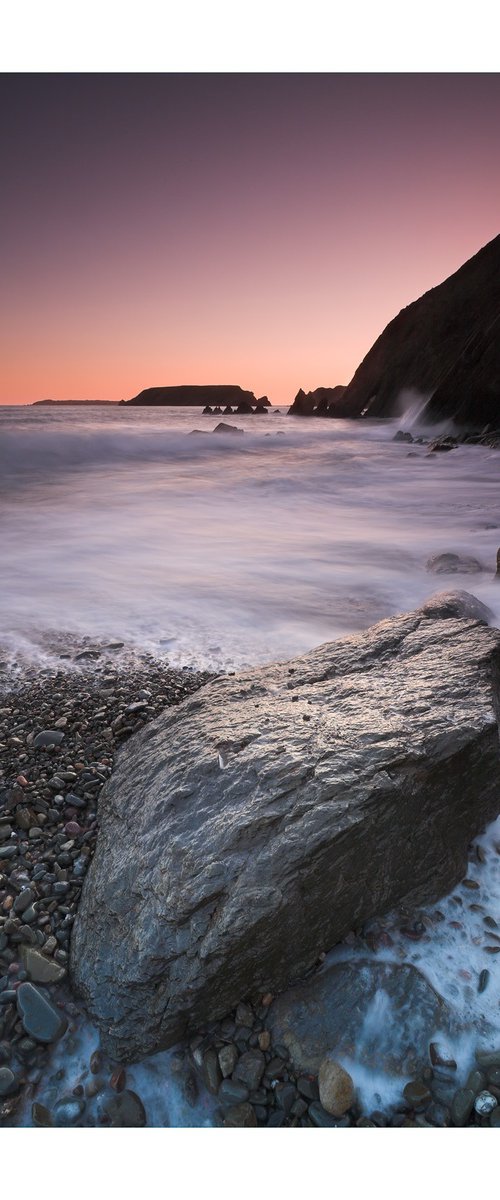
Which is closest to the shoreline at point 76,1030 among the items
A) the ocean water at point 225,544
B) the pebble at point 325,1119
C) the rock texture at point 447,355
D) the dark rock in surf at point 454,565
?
the pebble at point 325,1119

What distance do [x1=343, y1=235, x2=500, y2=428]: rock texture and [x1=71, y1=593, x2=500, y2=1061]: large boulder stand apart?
70.8ft

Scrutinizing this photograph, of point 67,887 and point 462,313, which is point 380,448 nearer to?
point 462,313

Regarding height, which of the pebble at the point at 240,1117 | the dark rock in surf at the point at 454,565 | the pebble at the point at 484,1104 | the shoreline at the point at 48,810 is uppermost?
the dark rock in surf at the point at 454,565

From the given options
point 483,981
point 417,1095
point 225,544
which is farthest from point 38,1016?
point 225,544

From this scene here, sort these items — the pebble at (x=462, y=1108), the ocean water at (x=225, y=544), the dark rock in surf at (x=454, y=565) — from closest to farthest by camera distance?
the pebble at (x=462, y=1108), the ocean water at (x=225, y=544), the dark rock in surf at (x=454, y=565)

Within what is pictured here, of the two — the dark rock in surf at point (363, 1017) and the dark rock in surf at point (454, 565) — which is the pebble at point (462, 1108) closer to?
the dark rock in surf at point (363, 1017)

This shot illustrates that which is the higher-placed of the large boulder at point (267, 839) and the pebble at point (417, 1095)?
the large boulder at point (267, 839)

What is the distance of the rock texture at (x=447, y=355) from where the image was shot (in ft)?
74.9

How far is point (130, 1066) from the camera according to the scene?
1873 mm

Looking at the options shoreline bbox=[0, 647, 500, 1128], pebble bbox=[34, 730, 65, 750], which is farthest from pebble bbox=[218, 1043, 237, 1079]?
pebble bbox=[34, 730, 65, 750]

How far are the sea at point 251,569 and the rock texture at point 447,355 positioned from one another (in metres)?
6.23

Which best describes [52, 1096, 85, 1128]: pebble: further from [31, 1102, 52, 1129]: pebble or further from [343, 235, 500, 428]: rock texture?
[343, 235, 500, 428]: rock texture

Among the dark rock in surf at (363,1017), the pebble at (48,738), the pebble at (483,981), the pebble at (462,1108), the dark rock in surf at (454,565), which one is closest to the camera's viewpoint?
the pebble at (462,1108)

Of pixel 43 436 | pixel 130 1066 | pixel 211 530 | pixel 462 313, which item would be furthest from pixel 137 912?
pixel 462 313
